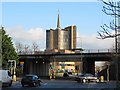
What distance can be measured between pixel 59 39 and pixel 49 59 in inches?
1480

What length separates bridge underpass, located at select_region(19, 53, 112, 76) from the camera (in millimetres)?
100625

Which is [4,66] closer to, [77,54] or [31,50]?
[77,54]

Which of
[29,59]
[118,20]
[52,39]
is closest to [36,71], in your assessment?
[29,59]

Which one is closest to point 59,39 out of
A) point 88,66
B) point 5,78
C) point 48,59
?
point 48,59

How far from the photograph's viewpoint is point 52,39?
476ft

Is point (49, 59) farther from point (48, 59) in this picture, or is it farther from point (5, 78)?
point (5, 78)

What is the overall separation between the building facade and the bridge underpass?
20800 mm

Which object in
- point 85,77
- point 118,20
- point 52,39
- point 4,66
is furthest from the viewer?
point 52,39

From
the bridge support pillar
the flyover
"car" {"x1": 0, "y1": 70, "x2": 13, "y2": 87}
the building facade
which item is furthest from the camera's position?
the building facade

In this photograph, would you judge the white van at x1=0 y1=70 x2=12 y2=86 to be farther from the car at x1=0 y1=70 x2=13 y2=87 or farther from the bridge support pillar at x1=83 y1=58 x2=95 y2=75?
the bridge support pillar at x1=83 y1=58 x2=95 y2=75

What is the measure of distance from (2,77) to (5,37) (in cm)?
3306

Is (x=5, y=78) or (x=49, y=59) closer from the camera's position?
(x=5, y=78)

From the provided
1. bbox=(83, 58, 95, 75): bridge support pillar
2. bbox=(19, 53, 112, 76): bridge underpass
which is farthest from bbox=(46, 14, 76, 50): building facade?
bbox=(83, 58, 95, 75): bridge support pillar

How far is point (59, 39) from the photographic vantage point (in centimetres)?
14625
